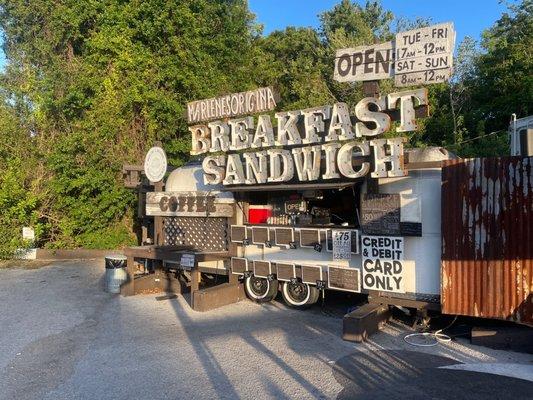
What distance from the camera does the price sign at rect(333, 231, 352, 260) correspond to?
29.5ft

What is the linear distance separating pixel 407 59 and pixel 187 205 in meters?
6.13

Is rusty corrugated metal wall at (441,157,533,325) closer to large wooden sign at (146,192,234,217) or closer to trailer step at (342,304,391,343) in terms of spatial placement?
trailer step at (342,304,391,343)

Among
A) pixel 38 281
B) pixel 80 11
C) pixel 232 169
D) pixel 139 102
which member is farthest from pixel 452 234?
pixel 80 11

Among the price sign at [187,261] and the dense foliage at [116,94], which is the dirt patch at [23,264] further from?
the price sign at [187,261]

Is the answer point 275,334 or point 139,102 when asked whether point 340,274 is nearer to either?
point 275,334

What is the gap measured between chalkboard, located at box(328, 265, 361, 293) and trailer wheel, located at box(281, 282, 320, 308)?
2.32ft

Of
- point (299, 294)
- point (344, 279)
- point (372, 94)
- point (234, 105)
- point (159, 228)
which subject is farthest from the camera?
point (159, 228)

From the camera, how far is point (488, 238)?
289 inches

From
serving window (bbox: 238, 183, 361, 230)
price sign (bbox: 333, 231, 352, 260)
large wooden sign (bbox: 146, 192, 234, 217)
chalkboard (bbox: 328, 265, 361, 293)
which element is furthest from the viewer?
large wooden sign (bbox: 146, 192, 234, 217)

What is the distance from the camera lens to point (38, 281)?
45.5ft

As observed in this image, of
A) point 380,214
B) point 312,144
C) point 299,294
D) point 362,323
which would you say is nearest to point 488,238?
point 380,214

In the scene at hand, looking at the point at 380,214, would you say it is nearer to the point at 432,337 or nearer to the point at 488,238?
the point at 488,238

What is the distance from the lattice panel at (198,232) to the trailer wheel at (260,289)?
1.04m

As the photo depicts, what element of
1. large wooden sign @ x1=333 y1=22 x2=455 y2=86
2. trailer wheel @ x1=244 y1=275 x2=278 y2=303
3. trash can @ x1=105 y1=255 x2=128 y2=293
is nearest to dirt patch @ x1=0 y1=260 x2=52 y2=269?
trash can @ x1=105 y1=255 x2=128 y2=293
